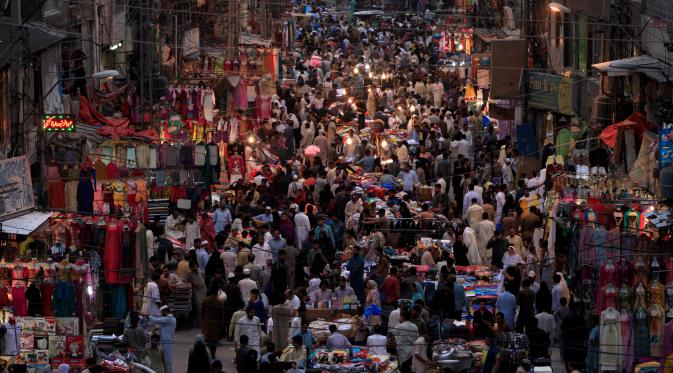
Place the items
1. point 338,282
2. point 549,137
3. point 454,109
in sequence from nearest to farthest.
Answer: point 338,282 < point 549,137 < point 454,109

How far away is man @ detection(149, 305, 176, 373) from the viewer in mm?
23030

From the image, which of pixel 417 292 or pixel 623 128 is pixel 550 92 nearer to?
pixel 623 128

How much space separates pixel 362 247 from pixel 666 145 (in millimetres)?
5032

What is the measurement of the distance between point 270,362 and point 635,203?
5435 mm

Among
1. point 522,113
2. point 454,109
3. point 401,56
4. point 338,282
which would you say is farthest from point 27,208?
point 401,56

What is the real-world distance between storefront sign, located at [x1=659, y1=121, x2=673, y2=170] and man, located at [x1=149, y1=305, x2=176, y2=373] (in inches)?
259

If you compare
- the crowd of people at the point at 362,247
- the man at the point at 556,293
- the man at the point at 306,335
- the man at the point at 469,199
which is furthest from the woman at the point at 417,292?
the man at the point at 469,199

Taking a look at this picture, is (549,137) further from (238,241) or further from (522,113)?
(238,241)

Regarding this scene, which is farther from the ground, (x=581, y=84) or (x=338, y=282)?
(x=581, y=84)

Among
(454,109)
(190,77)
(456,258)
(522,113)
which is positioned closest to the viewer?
(456,258)

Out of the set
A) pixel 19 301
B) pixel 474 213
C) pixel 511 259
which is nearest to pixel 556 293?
pixel 511 259

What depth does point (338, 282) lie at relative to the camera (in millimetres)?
26000

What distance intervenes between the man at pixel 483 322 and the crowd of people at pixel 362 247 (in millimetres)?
22

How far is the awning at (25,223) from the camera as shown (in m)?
24.6
